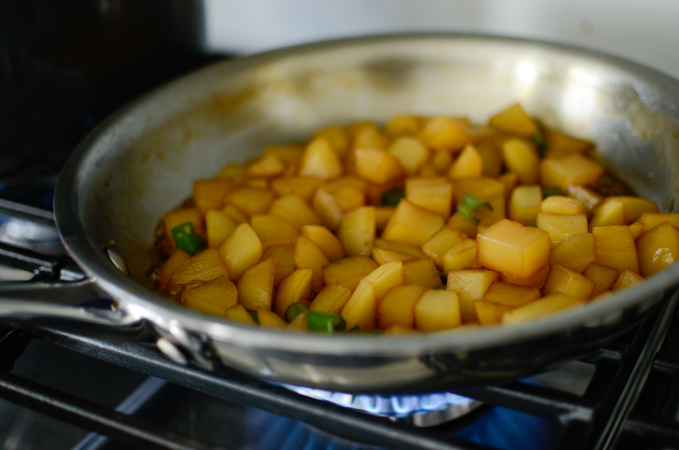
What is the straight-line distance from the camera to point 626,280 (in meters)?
0.66

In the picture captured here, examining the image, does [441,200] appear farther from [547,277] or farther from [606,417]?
[606,417]

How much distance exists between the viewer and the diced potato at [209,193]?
915mm

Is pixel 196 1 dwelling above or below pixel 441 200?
above

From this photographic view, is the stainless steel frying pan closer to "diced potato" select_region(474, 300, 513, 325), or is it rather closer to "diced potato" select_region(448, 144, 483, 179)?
"diced potato" select_region(474, 300, 513, 325)

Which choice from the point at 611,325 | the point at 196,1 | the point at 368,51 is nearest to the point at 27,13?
the point at 196,1

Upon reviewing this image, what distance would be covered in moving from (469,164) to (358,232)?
232 mm

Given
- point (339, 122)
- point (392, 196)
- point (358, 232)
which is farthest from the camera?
point (339, 122)

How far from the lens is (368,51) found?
1072mm

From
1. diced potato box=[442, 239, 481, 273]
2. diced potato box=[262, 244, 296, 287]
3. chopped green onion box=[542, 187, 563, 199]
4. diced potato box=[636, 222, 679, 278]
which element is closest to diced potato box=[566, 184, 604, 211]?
chopped green onion box=[542, 187, 563, 199]

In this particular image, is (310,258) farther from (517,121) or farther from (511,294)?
(517,121)

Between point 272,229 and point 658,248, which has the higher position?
point 658,248

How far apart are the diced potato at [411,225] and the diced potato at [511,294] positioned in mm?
168

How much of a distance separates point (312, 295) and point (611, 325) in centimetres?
37

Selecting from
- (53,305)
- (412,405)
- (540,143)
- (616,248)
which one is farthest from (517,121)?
(53,305)
